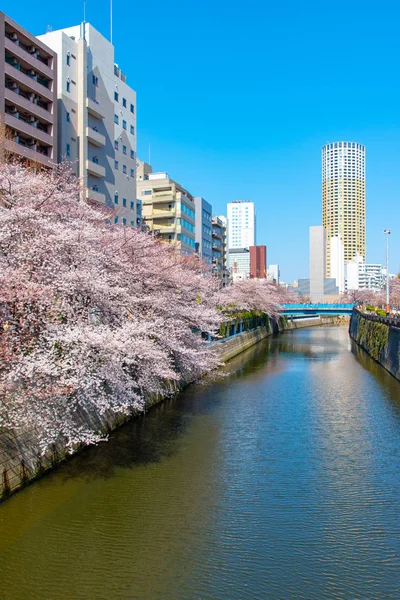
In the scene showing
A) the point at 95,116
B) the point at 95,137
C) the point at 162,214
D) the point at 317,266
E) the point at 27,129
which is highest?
the point at 95,116

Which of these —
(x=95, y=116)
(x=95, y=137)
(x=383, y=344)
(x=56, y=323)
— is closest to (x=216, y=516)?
(x=56, y=323)

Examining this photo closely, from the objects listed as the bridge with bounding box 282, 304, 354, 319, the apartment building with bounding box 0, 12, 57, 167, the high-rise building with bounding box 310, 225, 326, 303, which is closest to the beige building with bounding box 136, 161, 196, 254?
the bridge with bounding box 282, 304, 354, 319

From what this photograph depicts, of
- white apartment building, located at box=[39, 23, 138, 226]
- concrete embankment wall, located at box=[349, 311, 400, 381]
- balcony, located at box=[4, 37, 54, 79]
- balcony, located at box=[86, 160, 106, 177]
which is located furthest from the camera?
balcony, located at box=[86, 160, 106, 177]

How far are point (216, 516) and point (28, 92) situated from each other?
114 ft

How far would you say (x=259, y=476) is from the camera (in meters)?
14.1

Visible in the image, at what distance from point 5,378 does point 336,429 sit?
41.6 ft

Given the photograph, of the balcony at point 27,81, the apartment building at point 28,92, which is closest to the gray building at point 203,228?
the apartment building at point 28,92

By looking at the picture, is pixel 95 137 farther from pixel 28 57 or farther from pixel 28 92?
pixel 28 57

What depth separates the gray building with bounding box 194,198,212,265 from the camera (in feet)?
257

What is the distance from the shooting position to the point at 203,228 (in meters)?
80.1

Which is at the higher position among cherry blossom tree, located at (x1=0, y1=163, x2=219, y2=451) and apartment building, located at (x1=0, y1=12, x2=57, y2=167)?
apartment building, located at (x1=0, y1=12, x2=57, y2=167)

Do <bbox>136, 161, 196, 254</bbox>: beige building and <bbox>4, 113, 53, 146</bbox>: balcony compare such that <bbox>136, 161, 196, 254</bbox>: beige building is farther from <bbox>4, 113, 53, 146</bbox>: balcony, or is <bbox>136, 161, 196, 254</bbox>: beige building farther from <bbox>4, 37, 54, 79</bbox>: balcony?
<bbox>4, 37, 54, 79</bbox>: balcony

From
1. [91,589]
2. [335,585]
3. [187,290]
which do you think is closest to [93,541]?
[91,589]

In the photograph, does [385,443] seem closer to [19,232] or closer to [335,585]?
[335,585]
